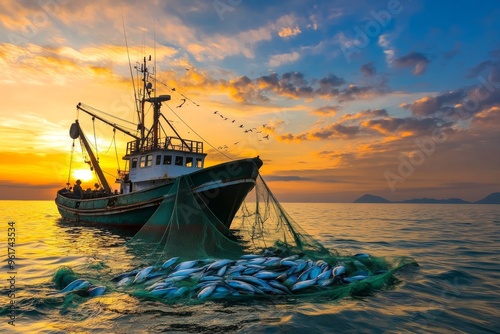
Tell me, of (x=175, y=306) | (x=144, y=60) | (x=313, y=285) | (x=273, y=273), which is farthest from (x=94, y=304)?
(x=144, y=60)

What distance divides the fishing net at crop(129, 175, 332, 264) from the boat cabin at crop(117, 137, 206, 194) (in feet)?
27.1

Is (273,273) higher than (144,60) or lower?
lower

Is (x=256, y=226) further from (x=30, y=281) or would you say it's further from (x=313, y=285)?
(x=30, y=281)

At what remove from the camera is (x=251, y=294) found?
789cm

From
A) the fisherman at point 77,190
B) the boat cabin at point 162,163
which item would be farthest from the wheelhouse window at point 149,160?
the fisherman at point 77,190

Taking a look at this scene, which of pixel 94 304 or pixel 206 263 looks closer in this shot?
pixel 94 304

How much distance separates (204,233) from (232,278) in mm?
4365

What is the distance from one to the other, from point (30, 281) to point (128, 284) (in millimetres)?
3838

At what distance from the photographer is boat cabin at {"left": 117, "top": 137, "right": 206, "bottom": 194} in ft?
79.5

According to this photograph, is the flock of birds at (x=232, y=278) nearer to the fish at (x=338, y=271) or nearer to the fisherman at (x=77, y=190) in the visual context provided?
the fish at (x=338, y=271)

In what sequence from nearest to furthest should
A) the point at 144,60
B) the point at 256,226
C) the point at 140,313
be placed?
1. the point at 140,313
2. the point at 256,226
3. the point at 144,60

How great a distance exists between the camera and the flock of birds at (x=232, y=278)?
26.1 ft

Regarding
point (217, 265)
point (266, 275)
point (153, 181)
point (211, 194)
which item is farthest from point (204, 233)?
point (153, 181)

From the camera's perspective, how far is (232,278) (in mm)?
8328
